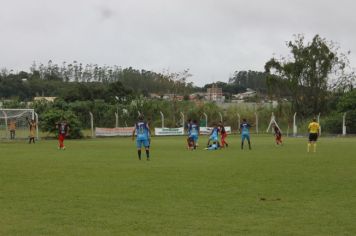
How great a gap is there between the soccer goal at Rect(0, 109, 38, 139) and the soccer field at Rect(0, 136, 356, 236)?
83.9ft

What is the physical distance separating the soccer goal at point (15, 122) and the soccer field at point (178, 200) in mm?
25559

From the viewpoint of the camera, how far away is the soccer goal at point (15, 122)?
44.1m

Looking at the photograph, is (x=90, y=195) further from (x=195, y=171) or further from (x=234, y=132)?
(x=234, y=132)

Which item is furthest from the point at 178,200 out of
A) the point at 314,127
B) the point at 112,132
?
the point at 112,132

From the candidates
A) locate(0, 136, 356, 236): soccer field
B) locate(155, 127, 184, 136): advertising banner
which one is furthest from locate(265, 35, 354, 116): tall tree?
locate(0, 136, 356, 236): soccer field

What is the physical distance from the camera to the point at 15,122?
150ft

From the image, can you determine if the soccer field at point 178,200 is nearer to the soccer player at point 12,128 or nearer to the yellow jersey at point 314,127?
the yellow jersey at point 314,127

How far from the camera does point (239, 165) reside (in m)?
20.0

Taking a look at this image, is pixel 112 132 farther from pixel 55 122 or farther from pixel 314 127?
pixel 314 127

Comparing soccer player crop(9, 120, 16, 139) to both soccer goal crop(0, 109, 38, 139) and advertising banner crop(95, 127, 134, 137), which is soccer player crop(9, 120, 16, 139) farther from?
advertising banner crop(95, 127, 134, 137)

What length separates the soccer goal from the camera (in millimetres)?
44147

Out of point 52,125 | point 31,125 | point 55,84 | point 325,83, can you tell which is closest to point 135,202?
point 31,125

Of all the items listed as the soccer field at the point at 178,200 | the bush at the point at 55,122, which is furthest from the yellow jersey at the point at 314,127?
the bush at the point at 55,122

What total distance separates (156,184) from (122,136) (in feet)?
120
